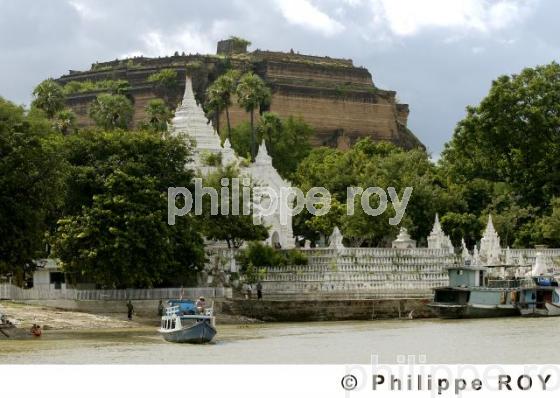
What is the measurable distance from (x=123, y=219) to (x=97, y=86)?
206 ft

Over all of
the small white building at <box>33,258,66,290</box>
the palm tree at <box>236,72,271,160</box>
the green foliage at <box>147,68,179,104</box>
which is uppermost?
the green foliage at <box>147,68,179,104</box>

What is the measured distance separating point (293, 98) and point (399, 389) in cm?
8764

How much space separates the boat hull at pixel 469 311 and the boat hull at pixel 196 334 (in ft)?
50.7

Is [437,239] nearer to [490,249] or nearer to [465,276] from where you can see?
[490,249]

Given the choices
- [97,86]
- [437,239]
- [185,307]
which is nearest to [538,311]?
[437,239]

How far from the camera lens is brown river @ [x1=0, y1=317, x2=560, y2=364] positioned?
46.1 metres

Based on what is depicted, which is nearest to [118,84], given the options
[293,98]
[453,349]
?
[293,98]

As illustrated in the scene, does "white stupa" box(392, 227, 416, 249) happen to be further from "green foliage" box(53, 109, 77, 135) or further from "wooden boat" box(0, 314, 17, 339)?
"wooden boat" box(0, 314, 17, 339)

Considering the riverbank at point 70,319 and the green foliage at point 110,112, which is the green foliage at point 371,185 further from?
the riverbank at point 70,319

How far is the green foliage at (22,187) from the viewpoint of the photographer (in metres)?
54.2

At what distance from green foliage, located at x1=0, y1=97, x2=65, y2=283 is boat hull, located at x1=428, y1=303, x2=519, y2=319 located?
56.2ft

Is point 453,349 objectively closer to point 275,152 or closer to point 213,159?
point 213,159

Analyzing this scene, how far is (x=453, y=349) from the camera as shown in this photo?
49.1 meters

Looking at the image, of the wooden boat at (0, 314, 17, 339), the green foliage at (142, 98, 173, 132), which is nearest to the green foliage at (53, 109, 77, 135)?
the green foliage at (142, 98, 173, 132)
